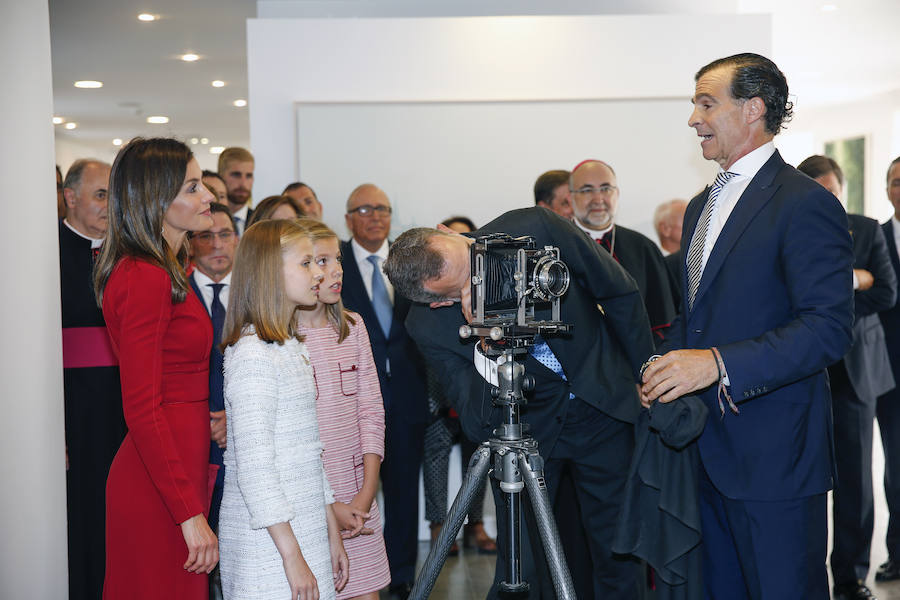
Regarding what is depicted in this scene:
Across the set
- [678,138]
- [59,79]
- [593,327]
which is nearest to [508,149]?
[678,138]

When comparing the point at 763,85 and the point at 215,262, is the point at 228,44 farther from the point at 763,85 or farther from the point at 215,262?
the point at 763,85

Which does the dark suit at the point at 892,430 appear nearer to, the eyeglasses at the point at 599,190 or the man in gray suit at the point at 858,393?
the man in gray suit at the point at 858,393

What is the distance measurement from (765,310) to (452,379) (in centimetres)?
105

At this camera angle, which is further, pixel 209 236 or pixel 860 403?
pixel 860 403

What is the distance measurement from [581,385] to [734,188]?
78cm

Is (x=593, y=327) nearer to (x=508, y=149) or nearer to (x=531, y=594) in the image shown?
(x=531, y=594)

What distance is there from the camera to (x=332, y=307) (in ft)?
9.63

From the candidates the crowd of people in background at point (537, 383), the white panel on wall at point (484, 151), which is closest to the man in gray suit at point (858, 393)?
the white panel on wall at point (484, 151)

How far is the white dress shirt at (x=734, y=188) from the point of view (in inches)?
90.0

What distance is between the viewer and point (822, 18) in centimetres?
740

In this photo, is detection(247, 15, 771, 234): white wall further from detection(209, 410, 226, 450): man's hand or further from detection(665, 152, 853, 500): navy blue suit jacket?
detection(665, 152, 853, 500): navy blue suit jacket

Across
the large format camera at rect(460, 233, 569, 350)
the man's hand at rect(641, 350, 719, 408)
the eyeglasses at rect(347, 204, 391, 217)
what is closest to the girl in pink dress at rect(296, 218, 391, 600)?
the large format camera at rect(460, 233, 569, 350)

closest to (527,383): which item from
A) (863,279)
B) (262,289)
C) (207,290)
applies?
(262,289)

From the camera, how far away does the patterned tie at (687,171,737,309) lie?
236 centimetres
